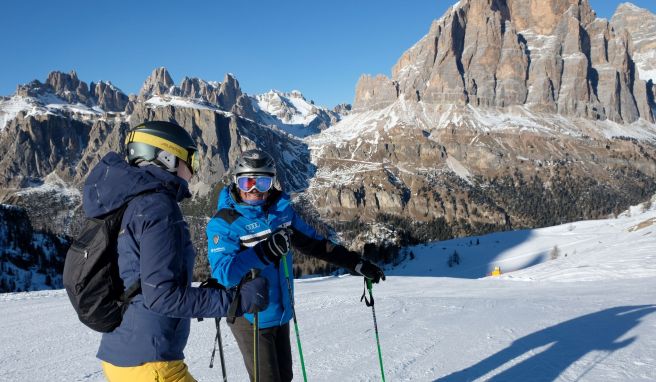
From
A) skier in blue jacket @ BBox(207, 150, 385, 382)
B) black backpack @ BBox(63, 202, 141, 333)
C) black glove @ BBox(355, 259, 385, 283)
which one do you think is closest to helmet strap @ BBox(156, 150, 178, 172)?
black backpack @ BBox(63, 202, 141, 333)

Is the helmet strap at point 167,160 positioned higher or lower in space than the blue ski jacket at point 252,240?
higher

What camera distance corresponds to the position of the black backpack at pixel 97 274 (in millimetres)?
2891

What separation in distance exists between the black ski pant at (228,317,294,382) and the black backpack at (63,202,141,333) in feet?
6.14

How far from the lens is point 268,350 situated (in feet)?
15.4

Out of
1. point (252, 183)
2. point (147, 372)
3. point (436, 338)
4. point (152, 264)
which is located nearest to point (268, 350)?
point (147, 372)

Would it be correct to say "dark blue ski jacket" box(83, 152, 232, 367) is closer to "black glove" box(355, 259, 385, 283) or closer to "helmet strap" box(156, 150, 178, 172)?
"helmet strap" box(156, 150, 178, 172)

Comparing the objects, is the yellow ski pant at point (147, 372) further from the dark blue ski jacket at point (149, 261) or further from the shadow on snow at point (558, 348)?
the shadow on snow at point (558, 348)

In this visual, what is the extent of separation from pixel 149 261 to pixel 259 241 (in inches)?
71.1

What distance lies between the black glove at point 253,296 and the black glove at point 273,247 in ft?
2.42

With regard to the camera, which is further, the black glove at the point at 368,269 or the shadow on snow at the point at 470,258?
the shadow on snow at the point at 470,258

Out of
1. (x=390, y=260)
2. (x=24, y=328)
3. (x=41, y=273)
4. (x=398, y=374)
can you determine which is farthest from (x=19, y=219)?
(x=398, y=374)

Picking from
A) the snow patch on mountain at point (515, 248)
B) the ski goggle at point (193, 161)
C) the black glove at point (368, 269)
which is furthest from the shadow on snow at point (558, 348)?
the snow patch on mountain at point (515, 248)

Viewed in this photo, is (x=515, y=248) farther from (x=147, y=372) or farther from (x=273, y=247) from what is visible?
(x=147, y=372)

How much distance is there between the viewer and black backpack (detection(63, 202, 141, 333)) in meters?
2.89
